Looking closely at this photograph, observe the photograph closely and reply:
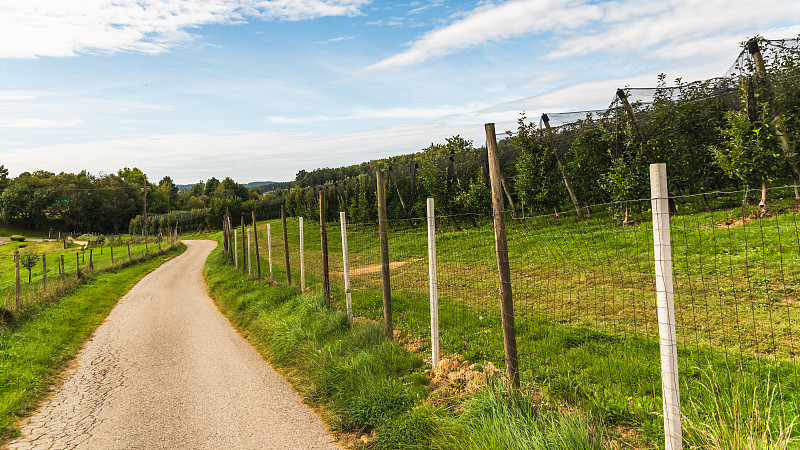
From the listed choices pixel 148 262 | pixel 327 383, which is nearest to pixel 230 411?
pixel 327 383

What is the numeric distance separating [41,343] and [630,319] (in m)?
9.56

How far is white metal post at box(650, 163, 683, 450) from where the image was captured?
249 centimetres

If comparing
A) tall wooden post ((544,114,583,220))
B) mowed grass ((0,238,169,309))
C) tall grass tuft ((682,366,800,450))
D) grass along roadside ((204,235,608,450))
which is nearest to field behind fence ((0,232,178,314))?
mowed grass ((0,238,169,309))

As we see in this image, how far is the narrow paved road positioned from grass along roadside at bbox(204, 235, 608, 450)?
260 mm

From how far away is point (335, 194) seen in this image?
38.8 metres

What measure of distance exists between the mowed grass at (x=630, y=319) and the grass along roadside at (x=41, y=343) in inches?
173

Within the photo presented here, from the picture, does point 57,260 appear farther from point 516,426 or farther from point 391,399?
point 516,426

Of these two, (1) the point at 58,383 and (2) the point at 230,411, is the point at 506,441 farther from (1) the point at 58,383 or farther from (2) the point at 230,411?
(1) the point at 58,383

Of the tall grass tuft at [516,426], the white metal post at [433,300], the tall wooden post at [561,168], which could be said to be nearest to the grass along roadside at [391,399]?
the tall grass tuft at [516,426]

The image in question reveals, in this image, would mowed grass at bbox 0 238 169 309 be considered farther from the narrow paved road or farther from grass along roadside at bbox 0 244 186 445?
the narrow paved road

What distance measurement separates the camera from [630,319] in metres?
6.43

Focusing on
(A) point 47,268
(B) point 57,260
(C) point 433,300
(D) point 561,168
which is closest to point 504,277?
(C) point 433,300

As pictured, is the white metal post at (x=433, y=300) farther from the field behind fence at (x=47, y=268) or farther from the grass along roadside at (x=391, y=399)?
the field behind fence at (x=47, y=268)

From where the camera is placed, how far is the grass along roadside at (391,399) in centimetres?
307
